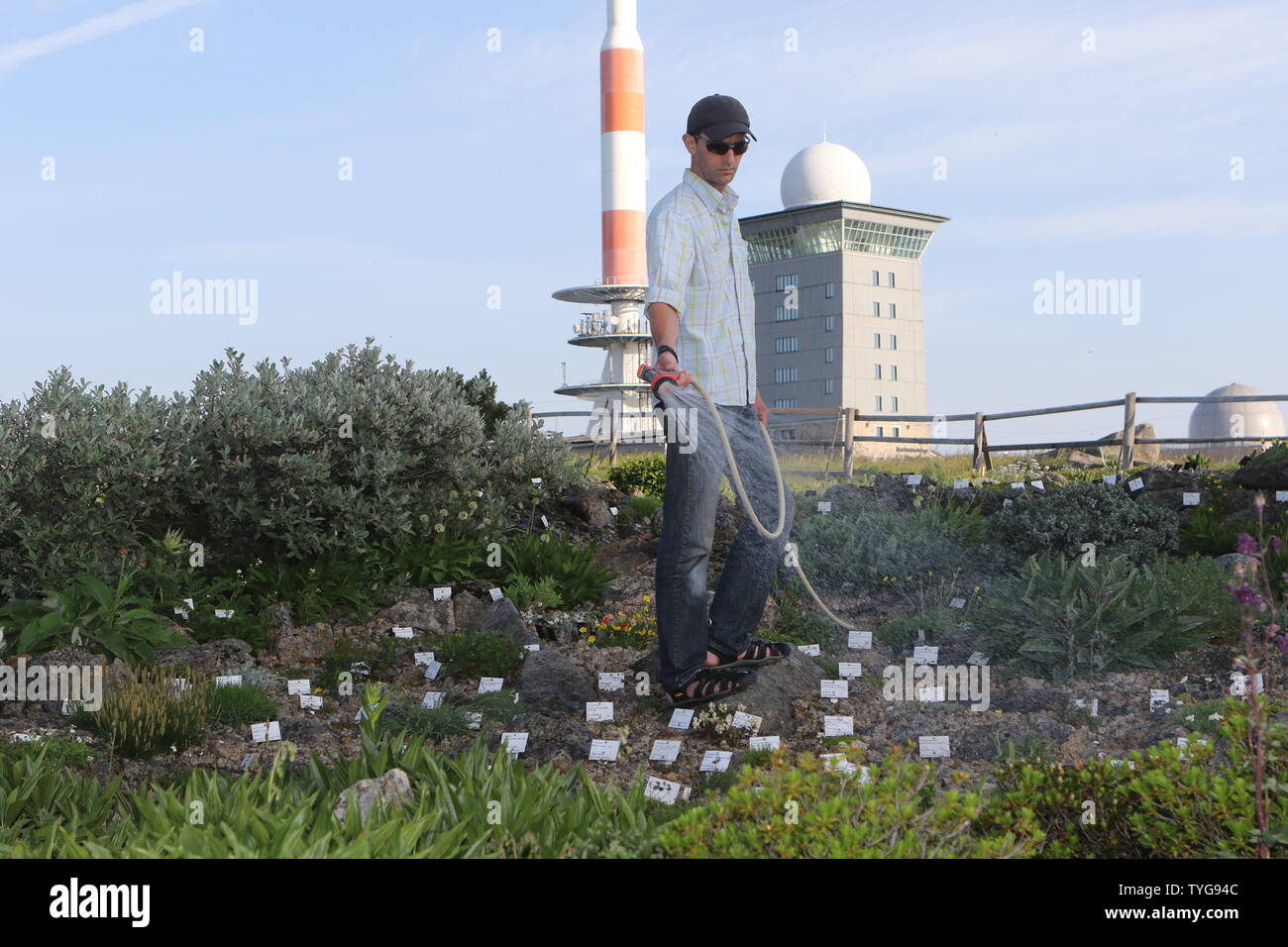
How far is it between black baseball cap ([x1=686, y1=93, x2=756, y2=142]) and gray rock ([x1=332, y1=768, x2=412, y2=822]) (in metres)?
3.77

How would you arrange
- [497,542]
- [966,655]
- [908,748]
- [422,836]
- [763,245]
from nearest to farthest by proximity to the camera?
[422,836] → [908,748] → [966,655] → [497,542] → [763,245]

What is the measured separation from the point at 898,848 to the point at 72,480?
7844 millimetres

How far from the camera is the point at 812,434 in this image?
75.8 feet

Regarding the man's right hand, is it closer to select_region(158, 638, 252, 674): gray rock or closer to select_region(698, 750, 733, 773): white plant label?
select_region(698, 750, 733, 773): white plant label

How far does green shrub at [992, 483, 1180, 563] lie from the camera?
10.2 m

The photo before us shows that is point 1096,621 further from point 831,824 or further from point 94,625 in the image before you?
point 94,625

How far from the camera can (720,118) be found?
20.5 ft

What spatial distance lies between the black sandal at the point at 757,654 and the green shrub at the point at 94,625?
387cm

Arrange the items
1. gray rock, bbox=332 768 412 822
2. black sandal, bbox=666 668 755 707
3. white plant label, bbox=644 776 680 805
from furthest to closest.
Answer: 1. black sandal, bbox=666 668 755 707
2. white plant label, bbox=644 776 680 805
3. gray rock, bbox=332 768 412 822

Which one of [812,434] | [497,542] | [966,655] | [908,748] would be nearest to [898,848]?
[908,748]

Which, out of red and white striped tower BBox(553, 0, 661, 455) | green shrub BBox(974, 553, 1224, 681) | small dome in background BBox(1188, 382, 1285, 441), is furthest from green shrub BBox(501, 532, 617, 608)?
small dome in background BBox(1188, 382, 1285, 441)

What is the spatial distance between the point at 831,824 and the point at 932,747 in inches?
100

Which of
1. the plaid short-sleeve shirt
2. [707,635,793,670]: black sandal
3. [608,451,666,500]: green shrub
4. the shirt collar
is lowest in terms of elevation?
[707,635,793,670]: black sandal
